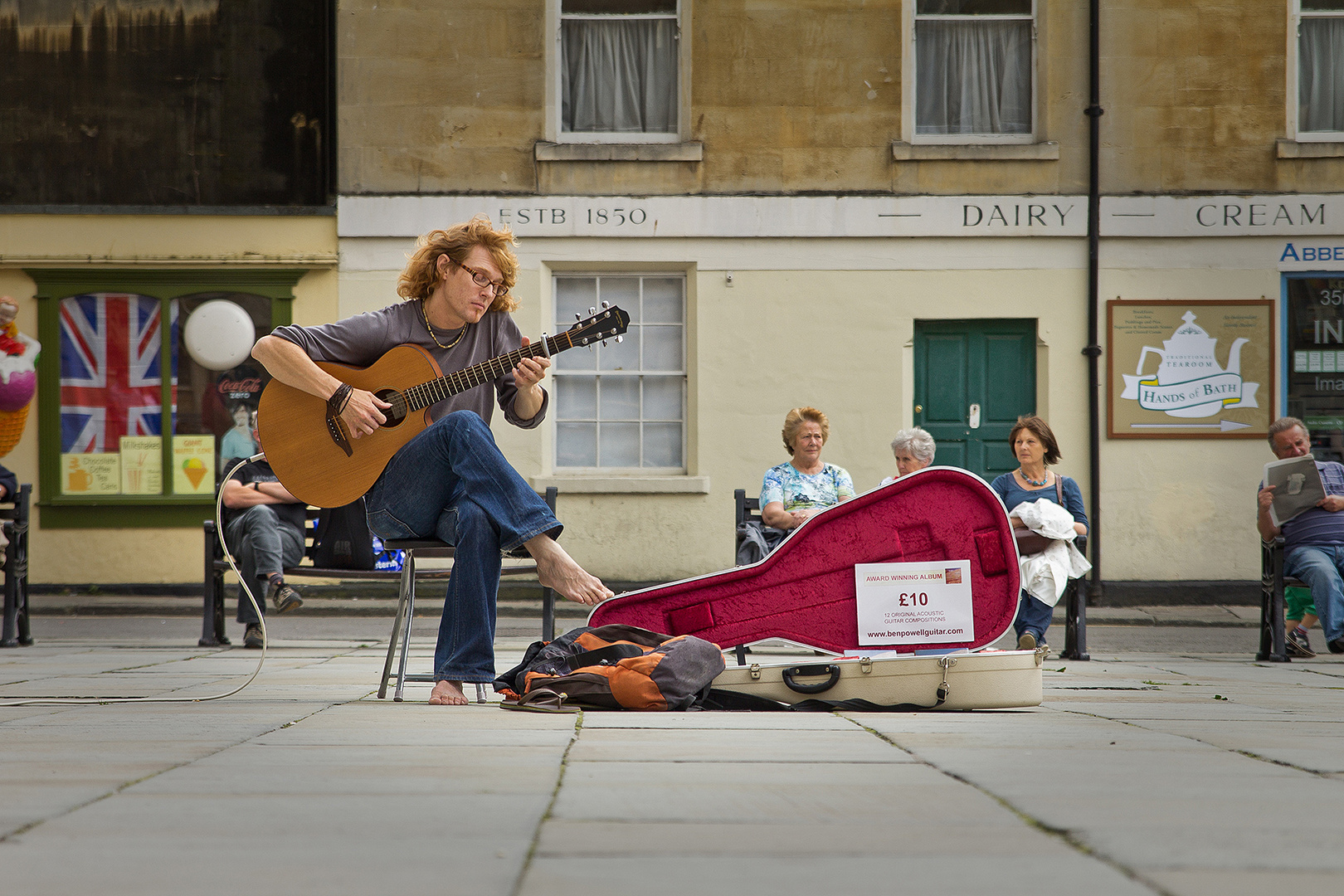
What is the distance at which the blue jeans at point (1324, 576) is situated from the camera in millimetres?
6434

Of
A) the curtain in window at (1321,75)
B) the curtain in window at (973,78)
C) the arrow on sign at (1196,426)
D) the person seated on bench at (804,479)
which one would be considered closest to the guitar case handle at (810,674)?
the person seated on bench at (804,479)

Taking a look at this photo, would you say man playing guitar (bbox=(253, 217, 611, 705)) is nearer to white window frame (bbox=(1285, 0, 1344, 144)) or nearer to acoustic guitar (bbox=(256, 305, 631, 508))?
acoustic guitar (bbox=(256, 305, 631, 508))

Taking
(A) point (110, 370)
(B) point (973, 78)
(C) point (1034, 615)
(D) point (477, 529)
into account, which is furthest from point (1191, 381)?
(A) point (110, 370)

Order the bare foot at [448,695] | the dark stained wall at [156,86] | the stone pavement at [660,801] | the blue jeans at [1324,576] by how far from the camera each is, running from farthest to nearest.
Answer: the dark stained wall at [156,86] → the blue jeans at [1324,576] → the bare foot at [448,695] → the stone pavement at [660,801]

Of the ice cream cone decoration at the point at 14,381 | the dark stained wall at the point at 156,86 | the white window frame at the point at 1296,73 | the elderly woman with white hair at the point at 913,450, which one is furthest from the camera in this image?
the dark stained wall at the point at 156,86

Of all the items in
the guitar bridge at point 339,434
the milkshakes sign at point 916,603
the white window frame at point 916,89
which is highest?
the white window frame at point 916,89

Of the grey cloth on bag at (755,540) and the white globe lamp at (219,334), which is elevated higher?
the white globe lamp at (219,334)

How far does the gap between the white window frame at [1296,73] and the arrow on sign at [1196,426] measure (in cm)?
247

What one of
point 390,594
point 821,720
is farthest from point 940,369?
point 821,720

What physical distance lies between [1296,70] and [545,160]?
6376 mm

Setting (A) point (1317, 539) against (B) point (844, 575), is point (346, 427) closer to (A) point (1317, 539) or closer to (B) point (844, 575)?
(B) point (844, 575)

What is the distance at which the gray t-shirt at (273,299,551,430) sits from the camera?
13.1 feet

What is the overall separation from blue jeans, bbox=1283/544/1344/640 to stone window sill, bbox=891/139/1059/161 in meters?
4.59

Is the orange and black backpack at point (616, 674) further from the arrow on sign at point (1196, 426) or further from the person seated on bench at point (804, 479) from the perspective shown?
the arrow on sign at point (1196, 426)
